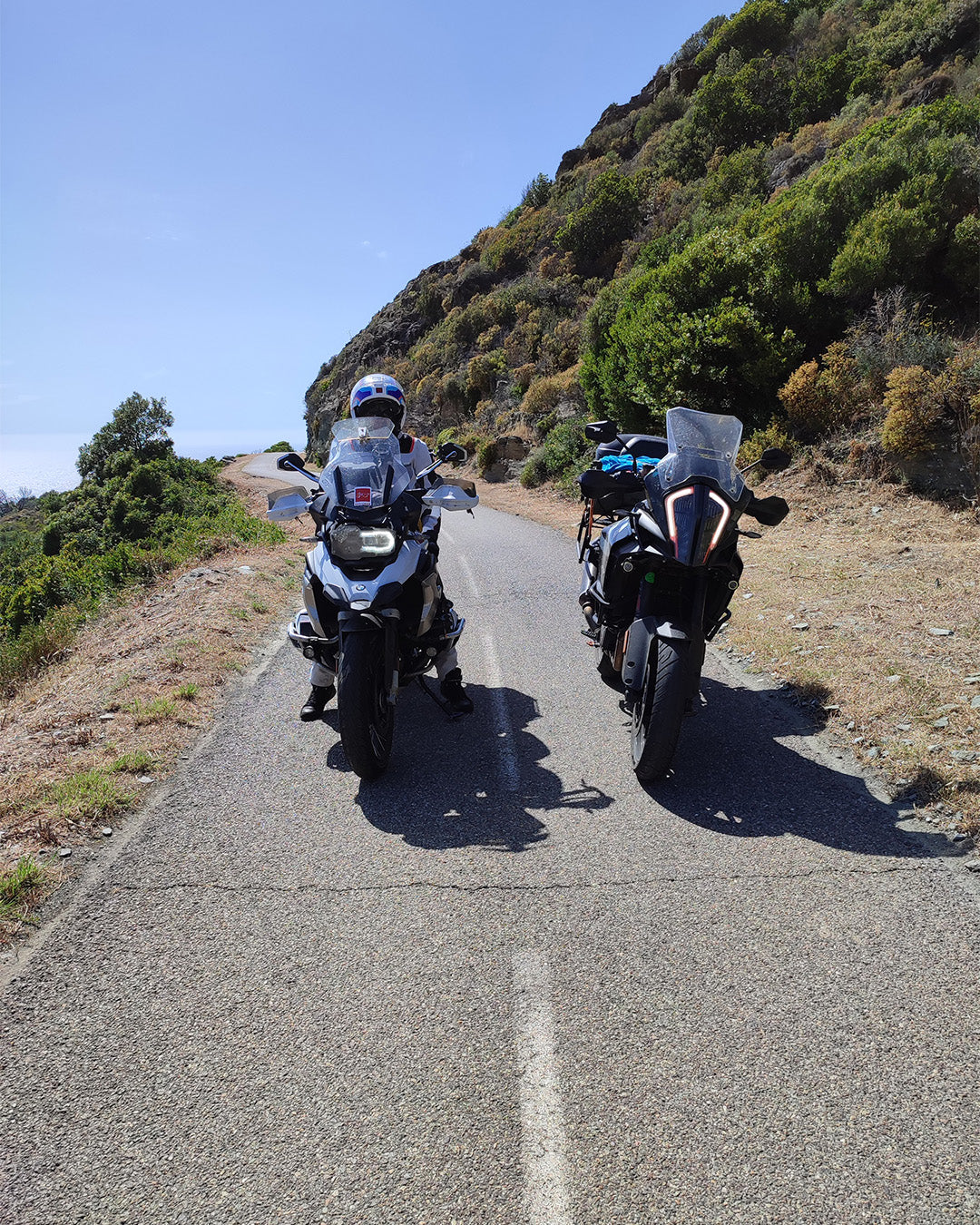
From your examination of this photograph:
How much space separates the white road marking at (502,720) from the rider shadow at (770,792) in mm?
851

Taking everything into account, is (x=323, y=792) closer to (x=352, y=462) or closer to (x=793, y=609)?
(x=352, y=462)

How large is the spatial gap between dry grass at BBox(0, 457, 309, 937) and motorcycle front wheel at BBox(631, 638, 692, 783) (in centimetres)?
311

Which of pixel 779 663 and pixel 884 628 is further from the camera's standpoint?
pixel 884 628

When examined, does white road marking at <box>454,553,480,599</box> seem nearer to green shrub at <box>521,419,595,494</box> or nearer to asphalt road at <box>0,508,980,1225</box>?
asphalt road at <box>0,508,980,1225</box>

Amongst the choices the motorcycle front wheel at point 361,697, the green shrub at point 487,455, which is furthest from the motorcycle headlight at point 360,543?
the green shrub at point 487,455

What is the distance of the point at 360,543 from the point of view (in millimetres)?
4441

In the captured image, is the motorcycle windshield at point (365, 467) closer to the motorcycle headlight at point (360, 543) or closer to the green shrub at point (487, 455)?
the motorcycle headlight at point (360, 543)

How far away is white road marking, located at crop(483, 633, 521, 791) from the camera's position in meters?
4.57

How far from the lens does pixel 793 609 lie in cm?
736

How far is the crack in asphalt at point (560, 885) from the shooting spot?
3406mm

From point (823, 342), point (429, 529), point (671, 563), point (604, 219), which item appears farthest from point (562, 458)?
point (604, 219)

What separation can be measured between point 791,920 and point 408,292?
65493mm

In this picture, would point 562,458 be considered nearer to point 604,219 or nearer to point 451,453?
point 451,453

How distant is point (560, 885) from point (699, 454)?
2749 mm
